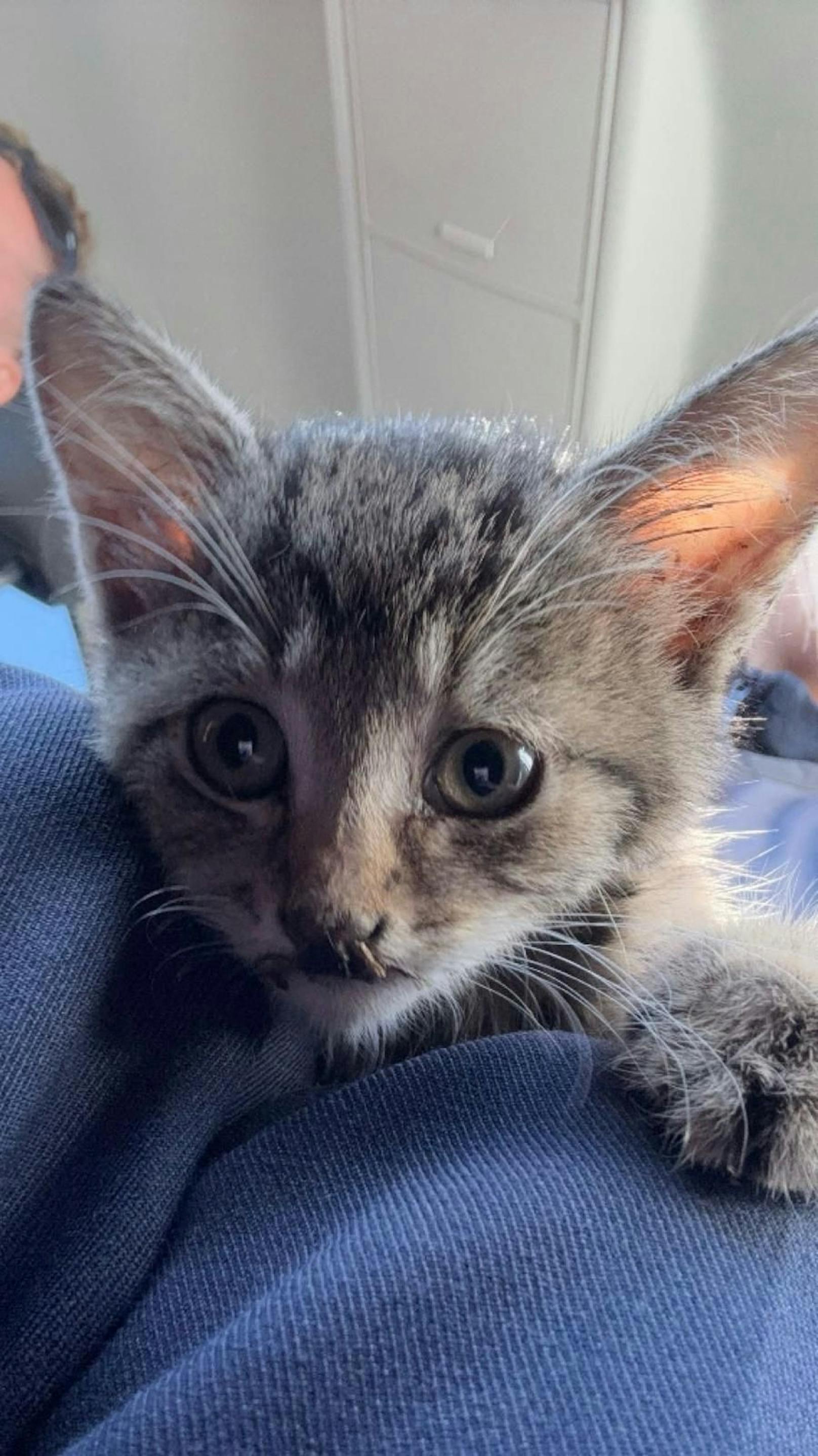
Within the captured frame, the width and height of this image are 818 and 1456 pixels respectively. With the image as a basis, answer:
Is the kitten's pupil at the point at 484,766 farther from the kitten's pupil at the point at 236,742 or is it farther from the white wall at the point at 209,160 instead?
the white wall at the point at 209,160

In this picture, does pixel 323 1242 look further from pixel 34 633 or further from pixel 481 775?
pixel 34 633

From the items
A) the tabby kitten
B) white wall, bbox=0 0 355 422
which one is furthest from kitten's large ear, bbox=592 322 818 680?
white wall, bbox=0 0 355 422

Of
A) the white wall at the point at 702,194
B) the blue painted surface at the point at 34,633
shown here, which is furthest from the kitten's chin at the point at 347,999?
the white wall at the point at 702,194

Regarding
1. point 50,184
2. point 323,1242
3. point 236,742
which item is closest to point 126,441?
point 236,742

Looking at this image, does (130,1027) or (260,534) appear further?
(260,534)

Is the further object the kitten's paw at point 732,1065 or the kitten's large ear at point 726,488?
the kitten's large ear at point 726,488

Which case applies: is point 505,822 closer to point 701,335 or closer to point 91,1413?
point 91,1413

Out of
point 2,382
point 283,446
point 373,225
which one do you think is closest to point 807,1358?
point 283,446
